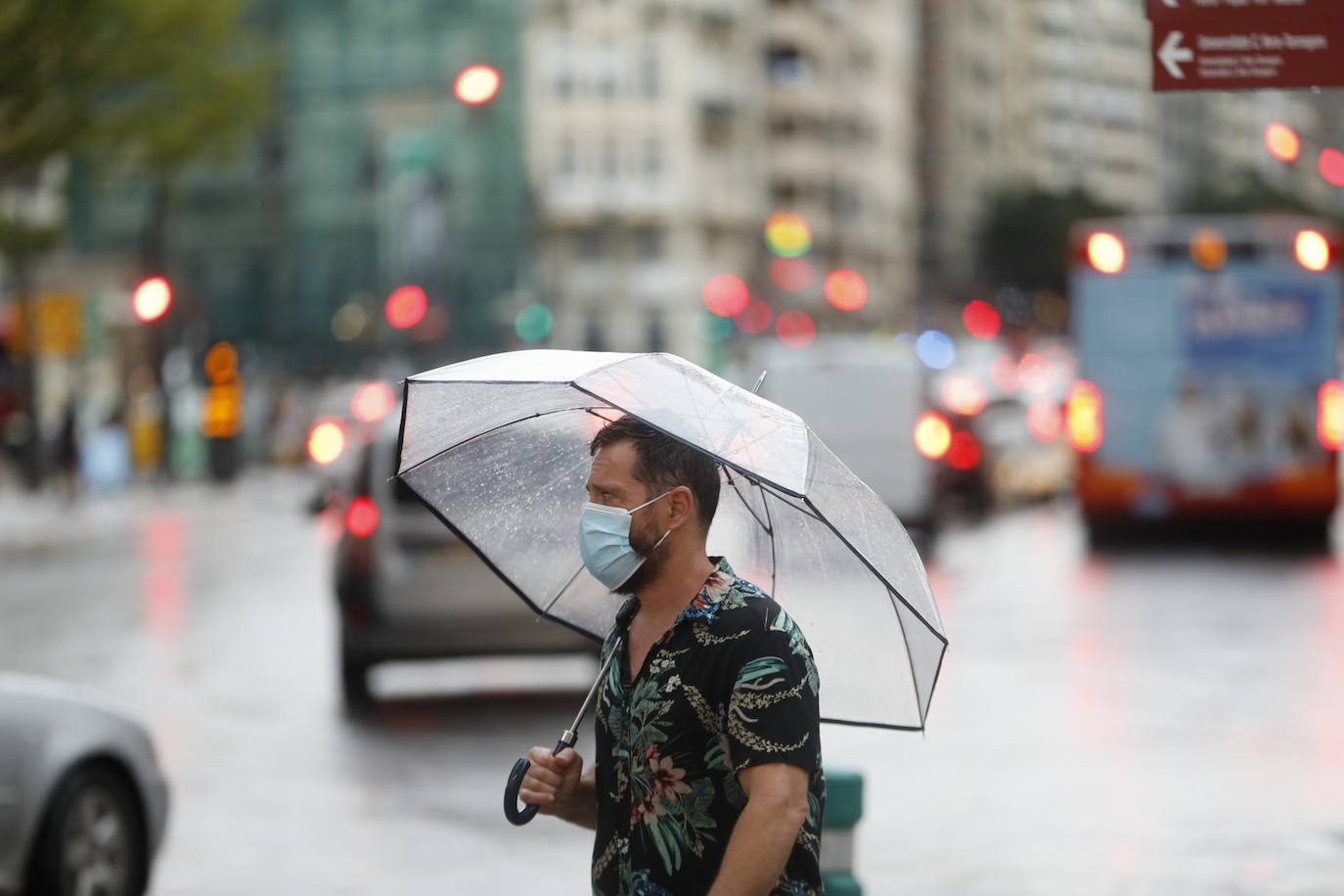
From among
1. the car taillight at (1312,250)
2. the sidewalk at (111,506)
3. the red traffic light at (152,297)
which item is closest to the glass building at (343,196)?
the sidewalk at (111,506)

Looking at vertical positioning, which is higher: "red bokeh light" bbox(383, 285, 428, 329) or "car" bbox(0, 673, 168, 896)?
"red bokeh light" bbox(383, 285, 428, 329)

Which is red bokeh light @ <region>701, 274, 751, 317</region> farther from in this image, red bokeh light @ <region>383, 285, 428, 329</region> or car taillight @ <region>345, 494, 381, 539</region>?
car taillight @ <region>345, 494, 381, 539</region>

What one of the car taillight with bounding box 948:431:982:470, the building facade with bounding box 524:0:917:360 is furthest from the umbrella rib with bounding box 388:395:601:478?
the building facade with bounding box 524:0:917:360

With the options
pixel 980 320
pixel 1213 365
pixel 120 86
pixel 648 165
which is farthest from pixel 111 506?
pixel 980 320

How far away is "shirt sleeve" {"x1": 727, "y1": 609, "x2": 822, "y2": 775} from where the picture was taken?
12.9ft

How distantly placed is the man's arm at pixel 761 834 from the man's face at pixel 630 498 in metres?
0.38

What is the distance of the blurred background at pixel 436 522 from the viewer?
36.2 feet

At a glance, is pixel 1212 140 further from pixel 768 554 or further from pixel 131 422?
pixel 768 554

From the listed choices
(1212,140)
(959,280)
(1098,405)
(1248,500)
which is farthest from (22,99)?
(1212,140)

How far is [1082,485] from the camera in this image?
89.1 feet

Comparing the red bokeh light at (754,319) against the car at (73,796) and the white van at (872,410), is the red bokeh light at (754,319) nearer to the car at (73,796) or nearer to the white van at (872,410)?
the white van at (872,410)

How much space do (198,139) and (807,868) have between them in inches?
1482

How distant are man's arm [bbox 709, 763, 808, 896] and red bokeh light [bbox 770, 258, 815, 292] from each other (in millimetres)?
97932

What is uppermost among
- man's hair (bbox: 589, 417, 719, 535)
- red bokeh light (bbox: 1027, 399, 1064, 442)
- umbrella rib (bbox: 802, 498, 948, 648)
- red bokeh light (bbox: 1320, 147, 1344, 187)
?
red bokeh light (bbox: 1320, 147, 1344, 187)
